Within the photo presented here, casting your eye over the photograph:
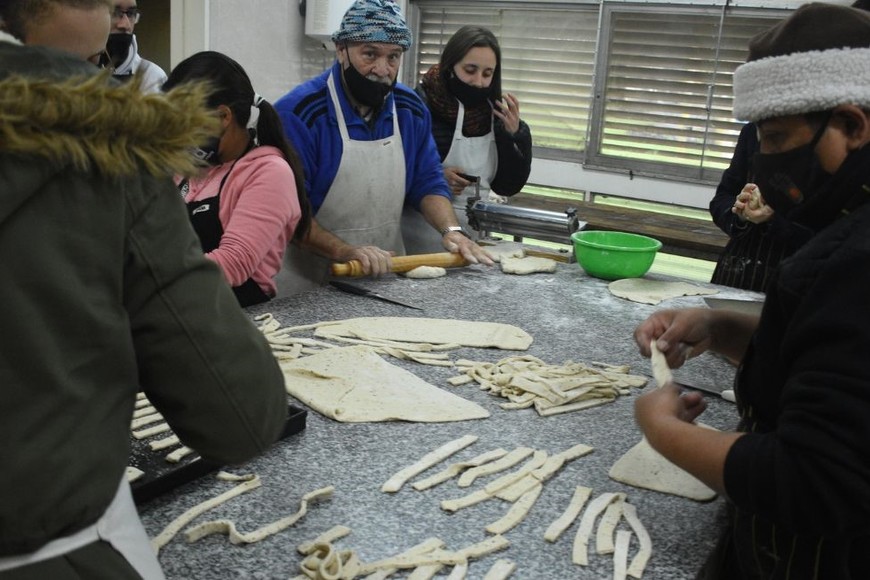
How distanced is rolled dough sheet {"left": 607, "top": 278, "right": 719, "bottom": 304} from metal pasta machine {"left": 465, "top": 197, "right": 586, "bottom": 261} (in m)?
0.31

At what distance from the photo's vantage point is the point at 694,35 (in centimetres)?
465

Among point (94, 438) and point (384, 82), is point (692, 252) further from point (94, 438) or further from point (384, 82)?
point (94, 438)

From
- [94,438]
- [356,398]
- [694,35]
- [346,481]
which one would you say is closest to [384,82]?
[356,398]

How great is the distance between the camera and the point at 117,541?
29.5 inches

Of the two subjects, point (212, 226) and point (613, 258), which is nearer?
point (212, 226)

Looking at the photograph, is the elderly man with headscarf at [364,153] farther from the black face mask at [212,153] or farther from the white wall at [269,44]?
the white wall at [269,44]

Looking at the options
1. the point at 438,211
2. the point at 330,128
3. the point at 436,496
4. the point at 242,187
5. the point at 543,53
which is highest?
the point at 543,53

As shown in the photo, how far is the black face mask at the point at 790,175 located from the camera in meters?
0.98

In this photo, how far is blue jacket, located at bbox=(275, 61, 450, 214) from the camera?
260 centimetres

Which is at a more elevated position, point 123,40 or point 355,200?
point 123,40

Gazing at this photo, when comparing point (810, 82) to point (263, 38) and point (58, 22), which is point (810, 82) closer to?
point (58, 22)

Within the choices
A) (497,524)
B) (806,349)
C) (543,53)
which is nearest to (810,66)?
(806,349)

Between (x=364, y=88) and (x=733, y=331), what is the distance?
1.62m

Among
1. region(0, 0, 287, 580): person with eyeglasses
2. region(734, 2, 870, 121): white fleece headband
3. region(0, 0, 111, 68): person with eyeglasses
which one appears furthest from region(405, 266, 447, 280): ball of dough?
region(0, 0, 287, 580): person with eyeglasses
